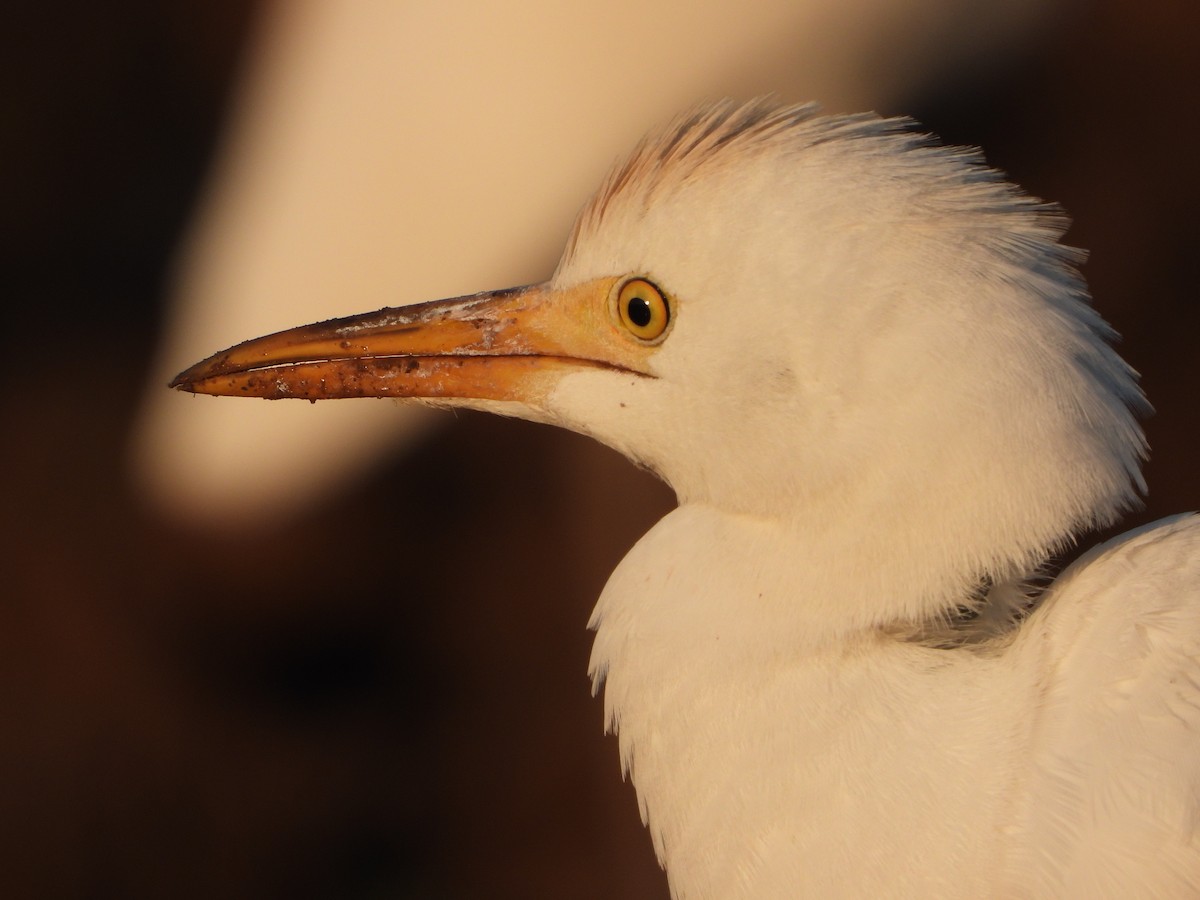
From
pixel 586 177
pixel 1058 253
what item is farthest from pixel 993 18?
pixel 1058 253

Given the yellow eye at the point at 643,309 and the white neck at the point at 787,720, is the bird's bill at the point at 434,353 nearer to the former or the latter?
the yellow eye at the point at 643,309

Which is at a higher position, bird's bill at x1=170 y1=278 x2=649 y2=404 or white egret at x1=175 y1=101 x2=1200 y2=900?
bird's bill at x1=170 y1=278 x2=649 y2=404

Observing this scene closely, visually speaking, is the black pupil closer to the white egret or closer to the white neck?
the white egret

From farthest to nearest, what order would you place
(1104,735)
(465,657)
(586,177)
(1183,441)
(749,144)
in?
(1183,441) < (465,657) < (586,177) < (749,144) < (1104,735)

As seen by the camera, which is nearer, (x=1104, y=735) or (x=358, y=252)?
(x=1104, y=735)

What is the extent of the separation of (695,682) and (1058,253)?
1.79 feet

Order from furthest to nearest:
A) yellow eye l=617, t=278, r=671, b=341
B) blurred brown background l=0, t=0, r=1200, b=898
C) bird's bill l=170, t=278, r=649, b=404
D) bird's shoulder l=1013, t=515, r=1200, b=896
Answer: blurred brown background l=0, t=0, r=1200, b=898 < bird's bill l=170, t=278, r=649, b=404 < yellow eye l=617, t=278, r=671, b=341 < bird's shoulder l=1013, t=515, r=1200, b=896

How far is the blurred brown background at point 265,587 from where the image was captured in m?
2.73

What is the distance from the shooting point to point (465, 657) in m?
2.87

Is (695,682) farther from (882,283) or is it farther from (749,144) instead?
(749,144)

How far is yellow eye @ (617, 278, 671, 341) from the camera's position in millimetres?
1176

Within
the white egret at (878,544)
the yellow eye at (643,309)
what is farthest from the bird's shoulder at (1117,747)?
the yellow eye at (643,309)

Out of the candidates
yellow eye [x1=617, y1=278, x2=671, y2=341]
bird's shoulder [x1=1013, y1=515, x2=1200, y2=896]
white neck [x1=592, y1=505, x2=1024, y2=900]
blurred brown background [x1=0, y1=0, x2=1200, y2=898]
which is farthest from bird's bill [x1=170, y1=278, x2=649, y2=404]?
blurred brown background [x1=0, y1=0, x2=1200, y2=898]

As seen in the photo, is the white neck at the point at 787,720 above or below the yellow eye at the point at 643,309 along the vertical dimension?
below
